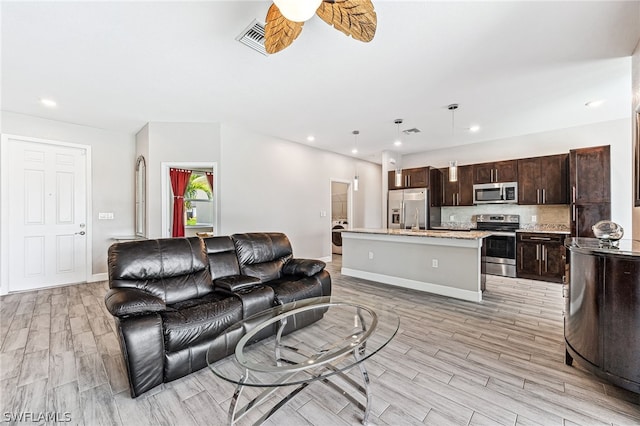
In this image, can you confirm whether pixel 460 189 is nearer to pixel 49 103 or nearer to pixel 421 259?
pixel 421 259

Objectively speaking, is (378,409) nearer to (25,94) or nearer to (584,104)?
(584,104)

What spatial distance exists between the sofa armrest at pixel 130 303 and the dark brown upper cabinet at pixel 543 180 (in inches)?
242

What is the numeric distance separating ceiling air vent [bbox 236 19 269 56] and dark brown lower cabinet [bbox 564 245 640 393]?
3018mm

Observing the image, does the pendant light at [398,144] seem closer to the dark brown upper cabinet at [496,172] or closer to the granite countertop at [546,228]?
the dark brown upper cabinet at [496,172]

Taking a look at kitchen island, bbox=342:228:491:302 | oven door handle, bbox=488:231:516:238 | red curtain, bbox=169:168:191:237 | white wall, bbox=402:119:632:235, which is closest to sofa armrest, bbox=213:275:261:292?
kitchen island, bbox=342:228:491:302

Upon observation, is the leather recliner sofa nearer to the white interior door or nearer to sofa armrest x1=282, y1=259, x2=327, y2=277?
sofa armrest x1=282, y1=259, x2=327, y2=277

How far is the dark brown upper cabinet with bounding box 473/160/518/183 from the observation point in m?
5.31

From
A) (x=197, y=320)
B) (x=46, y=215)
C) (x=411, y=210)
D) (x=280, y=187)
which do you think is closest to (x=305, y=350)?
(x=197, y=320)

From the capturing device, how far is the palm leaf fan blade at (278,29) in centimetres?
184

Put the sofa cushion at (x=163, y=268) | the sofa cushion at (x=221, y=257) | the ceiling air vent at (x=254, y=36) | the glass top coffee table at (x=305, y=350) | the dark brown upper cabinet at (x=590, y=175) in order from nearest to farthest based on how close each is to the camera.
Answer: the glass top coffee table at (x=305, y=350) → the ceiling air vent at (x=254, y=36) → the sofa cushion at (x=163, y=268) → the sofa cushion at (x=221, y=257) → the dark brown upper cabinet at (x=590, y=175)

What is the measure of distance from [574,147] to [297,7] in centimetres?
595

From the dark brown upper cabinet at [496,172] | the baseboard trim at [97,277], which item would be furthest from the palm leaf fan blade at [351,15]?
the baseboard trim at [97,277]

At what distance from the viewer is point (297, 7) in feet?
4.71

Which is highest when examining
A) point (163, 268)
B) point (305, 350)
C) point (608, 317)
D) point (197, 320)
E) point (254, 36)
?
point (254, 36)
